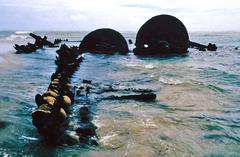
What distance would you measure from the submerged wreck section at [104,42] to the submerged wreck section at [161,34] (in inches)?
107

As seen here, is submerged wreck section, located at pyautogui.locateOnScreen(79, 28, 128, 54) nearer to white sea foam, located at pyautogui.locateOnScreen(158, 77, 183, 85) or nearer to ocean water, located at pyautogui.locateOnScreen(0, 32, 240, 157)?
white sea foam, located at pyautogui.locateOnScreen(158, 77, 183, 85)

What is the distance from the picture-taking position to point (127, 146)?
8.77 m

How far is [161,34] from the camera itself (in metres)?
39.1

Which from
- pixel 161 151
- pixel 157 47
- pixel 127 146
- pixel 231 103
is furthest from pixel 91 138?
pixel 157 47

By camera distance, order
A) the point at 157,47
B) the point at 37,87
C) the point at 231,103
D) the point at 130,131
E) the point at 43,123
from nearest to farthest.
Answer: the point at 43,123
the point at 130,131
the point at 231,103
the point at 37,87
the point at 157,47

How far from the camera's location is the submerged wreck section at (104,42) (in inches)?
1592

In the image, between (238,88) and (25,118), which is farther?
(238,88)

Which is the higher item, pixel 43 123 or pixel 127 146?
pixel 43 123

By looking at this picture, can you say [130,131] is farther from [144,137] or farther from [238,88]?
[238,88]

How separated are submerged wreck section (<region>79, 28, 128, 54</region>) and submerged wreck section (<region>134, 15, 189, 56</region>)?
2.72 metres

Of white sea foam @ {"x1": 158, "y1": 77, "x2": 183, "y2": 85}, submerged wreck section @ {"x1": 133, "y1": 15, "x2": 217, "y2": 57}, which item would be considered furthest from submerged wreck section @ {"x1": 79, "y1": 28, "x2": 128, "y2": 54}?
white sea foam @ {"x1": 158, "y1": 77, "x2": 183, "y2": 85}

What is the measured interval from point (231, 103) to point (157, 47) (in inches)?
973

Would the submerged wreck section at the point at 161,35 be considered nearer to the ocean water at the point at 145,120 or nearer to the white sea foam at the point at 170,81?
the white sea foam at the point at 170,81

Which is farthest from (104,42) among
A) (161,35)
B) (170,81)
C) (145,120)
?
(145,120)
